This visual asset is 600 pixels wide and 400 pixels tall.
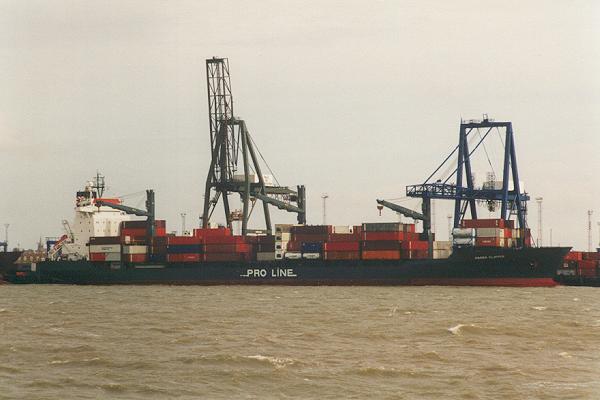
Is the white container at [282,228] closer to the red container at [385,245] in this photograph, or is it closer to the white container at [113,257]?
the red container at [385,245]

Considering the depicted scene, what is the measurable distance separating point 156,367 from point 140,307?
931 inches

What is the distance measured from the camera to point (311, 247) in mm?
82500

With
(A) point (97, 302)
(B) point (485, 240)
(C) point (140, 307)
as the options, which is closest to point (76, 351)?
(C) point (140, 307)

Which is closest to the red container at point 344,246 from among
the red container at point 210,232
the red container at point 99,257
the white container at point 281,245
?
the white container at point 281,245

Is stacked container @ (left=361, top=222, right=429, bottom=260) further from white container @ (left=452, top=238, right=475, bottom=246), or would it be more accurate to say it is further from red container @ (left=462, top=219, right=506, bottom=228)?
red container @ (left=462, top=219, right=506, bottom=228)

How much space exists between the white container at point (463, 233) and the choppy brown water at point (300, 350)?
22.6 meters

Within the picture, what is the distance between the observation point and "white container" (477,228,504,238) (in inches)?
3113

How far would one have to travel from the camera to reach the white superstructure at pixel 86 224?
300 ft

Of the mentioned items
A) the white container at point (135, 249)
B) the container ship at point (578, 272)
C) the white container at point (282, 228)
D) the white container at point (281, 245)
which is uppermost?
the white container at point (282, 228)

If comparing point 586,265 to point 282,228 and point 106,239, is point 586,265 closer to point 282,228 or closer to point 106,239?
point 282,228

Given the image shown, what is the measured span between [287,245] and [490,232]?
663 inches

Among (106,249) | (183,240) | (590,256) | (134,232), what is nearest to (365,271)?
(183,240)

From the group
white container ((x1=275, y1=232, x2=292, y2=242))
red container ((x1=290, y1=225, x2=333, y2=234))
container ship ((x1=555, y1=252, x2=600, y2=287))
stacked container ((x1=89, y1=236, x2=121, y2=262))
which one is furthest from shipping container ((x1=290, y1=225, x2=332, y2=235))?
container ship ((x1=555, y1=252, x2=600, y2=287))

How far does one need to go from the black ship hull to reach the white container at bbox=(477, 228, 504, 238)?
1.32m
